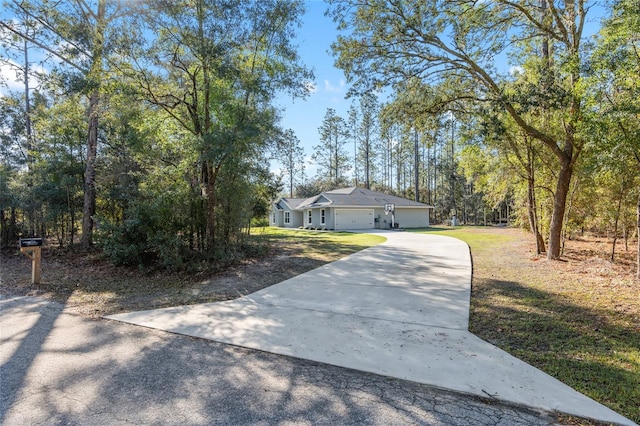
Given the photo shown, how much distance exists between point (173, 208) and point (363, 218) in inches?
824

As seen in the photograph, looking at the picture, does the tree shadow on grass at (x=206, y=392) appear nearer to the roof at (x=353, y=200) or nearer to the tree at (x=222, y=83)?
the tree at (x=222, y=83)

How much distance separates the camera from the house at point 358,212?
2722 centimetres

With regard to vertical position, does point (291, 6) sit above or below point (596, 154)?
above

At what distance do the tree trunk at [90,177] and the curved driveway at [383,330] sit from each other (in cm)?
900

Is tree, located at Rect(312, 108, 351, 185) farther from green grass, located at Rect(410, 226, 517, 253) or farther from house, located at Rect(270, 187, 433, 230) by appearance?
green grass, located at Rect(410, 226, 517, 253)

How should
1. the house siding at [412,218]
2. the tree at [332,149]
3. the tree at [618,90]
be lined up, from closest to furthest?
1. the tree at [618,90]
2. the house siding at [412,218]
3. the tree at [332,149]

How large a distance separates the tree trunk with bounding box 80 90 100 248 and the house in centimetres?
1710

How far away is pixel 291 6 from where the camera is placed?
8.77 meters

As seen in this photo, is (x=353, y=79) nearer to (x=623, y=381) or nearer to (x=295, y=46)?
(x=295, y=46)

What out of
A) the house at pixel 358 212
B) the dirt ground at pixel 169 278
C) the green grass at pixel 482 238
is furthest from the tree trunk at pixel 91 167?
the house at pixel 358 212

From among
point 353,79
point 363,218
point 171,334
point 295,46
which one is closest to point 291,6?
point 295,46

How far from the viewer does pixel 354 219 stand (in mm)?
27750

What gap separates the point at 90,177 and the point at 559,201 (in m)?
16.1

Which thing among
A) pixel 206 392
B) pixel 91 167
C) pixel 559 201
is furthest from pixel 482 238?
pixel 91 167
